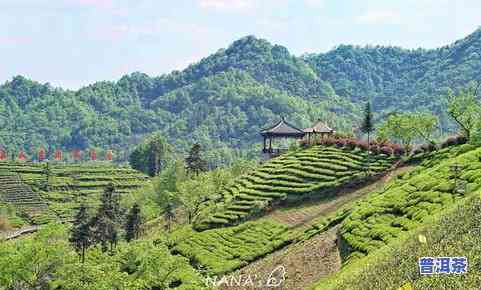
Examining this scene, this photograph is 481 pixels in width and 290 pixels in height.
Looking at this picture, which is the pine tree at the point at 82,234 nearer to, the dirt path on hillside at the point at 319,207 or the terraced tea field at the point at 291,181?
the terraced tea field at the point at 291,181

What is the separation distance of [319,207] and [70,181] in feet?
342

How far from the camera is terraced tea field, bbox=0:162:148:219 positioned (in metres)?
147

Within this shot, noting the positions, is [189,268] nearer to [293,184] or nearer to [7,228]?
[293,184]

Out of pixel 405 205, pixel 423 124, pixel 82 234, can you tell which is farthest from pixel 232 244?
pixel 423 124

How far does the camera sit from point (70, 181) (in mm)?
164375

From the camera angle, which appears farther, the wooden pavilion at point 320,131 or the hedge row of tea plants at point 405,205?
the wooden pavilion at point 320,131

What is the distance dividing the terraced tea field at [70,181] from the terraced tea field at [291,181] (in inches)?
2484

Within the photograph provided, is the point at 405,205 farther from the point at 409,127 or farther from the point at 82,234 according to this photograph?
the point at 82,234

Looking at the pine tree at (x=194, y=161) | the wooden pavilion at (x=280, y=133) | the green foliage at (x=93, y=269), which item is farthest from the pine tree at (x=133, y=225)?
the wooden pavilion at (x=280, y=133)

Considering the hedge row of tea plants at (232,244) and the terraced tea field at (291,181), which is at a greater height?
the terraced tea field at (291,181)

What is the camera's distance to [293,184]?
260ft

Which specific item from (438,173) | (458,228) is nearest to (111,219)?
(438,173)

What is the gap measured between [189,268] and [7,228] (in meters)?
74.6

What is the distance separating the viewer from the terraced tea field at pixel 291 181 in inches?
2972
